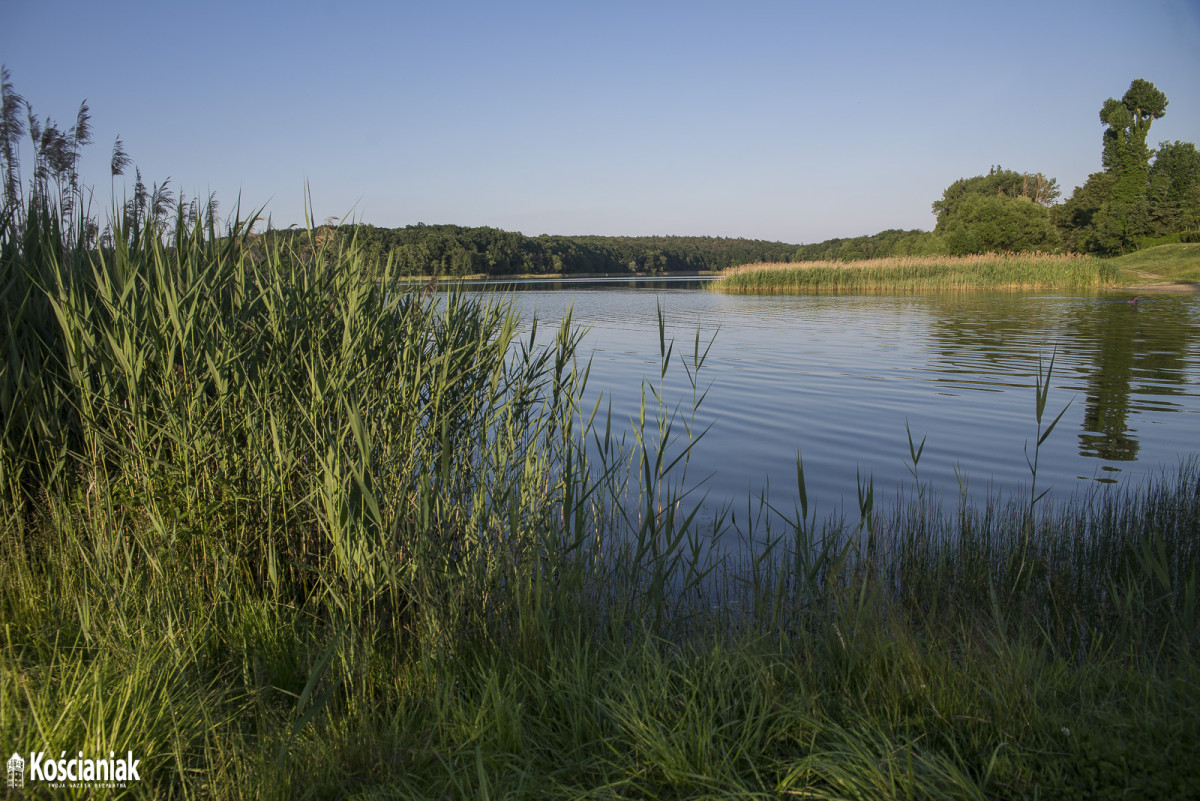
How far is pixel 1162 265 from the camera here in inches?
1481

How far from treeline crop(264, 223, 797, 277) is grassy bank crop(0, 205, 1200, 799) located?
50 cm

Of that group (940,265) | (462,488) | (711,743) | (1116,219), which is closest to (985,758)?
(711,743)

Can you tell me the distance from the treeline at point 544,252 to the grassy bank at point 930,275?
1229 cm

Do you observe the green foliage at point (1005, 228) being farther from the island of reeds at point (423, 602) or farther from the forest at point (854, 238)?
the island of reeds at point (423, 602)

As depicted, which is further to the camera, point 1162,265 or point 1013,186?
point 1013,186

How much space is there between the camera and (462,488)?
12.3 ft

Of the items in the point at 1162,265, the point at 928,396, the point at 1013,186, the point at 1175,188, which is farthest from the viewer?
the point at 1013,186

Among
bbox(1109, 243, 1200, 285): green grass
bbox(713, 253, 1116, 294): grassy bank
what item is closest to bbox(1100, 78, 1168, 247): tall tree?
bbox(1109, 243, 1200, 285): green grass

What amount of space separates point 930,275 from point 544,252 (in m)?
30.2

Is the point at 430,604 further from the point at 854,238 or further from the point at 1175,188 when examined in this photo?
the point at 854,238

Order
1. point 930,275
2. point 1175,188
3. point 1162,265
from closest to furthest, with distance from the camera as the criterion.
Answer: point 930,275, point 1162,265, point 1175,188

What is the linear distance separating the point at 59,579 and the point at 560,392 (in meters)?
2.56

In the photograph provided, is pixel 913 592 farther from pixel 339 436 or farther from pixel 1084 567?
pixel 339 436

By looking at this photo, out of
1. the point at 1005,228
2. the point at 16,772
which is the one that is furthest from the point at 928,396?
the point at 1005,228
